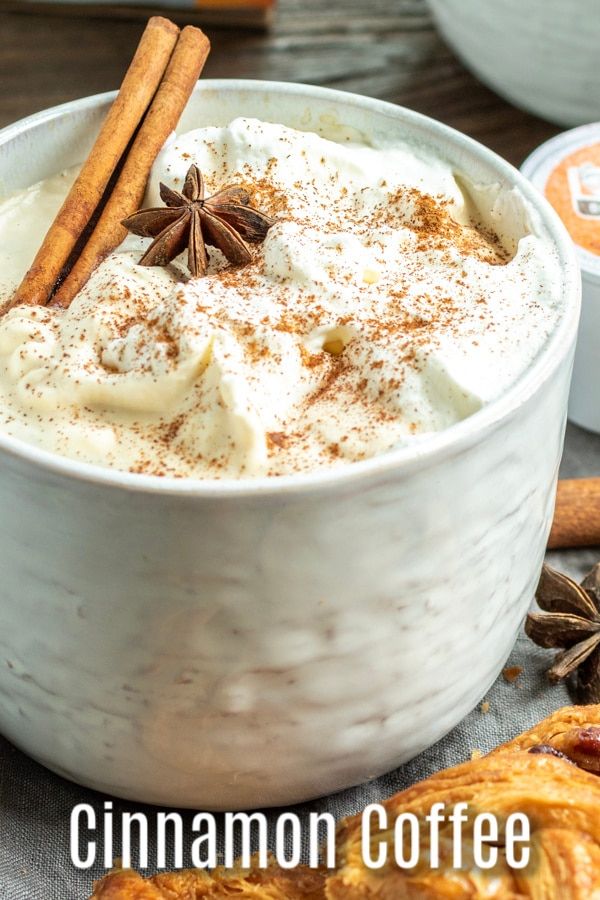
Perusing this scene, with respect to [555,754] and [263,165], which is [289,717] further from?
[263,165]

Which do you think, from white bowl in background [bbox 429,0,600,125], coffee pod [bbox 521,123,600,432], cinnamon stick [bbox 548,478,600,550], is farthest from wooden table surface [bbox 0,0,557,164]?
cinnamon stick [bbox 548,478,600,550]

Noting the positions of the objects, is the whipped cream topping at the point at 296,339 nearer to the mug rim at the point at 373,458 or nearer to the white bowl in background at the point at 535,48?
the mug rim at the point at 373,458

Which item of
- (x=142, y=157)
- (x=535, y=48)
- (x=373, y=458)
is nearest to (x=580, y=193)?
(x=535, y=48)

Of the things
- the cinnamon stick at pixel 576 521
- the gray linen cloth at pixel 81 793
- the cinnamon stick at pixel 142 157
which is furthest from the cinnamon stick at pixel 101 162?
the cinnamon stick at pixel 576 521

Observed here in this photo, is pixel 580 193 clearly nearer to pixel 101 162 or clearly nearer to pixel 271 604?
pixel 101 162

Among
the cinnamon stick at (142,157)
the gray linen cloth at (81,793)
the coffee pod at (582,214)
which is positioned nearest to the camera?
the gray linen cloth at (81,793)

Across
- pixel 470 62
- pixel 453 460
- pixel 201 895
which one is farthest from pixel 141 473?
pixel 470 62
